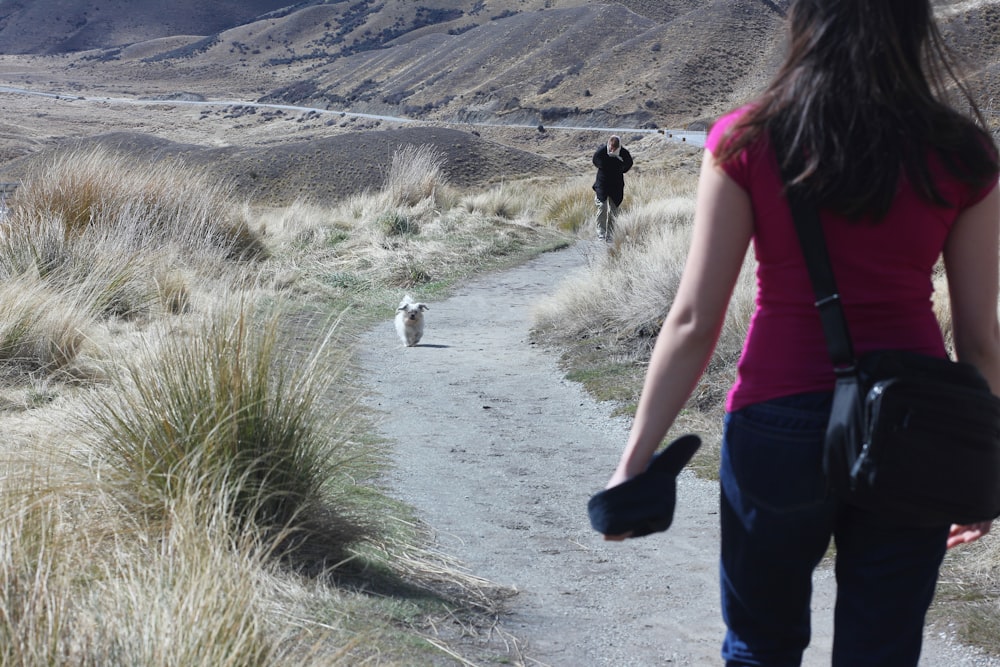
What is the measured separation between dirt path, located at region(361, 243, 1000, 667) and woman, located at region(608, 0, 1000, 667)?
1.80 meters

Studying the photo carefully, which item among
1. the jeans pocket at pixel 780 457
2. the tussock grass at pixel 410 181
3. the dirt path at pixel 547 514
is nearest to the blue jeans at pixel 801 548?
the jeans pocket at pixel 780 457

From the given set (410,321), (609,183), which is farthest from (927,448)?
(609,183)

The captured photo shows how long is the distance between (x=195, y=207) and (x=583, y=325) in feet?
17.4

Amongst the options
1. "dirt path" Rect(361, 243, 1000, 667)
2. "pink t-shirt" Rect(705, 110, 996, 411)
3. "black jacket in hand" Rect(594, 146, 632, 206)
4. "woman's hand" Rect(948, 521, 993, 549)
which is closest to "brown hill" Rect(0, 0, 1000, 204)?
"black jacket in hand" Rect(594, 146, 632, 206)

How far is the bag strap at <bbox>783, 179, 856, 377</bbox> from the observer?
1.78 metres

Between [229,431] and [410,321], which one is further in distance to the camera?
[410,321]

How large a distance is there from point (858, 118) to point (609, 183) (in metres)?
13.9

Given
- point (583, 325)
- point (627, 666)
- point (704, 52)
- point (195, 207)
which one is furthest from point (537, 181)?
Result: point (704, 52)

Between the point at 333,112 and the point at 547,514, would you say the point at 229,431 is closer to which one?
the point at 547,514

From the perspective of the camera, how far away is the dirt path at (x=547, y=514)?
150 inches

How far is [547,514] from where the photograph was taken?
210 inches

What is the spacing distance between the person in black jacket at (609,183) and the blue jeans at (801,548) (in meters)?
13.7

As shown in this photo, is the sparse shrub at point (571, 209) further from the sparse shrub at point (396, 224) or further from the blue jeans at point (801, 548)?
the blue jeans at point (801, 548)

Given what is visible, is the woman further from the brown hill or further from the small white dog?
the brown hill
